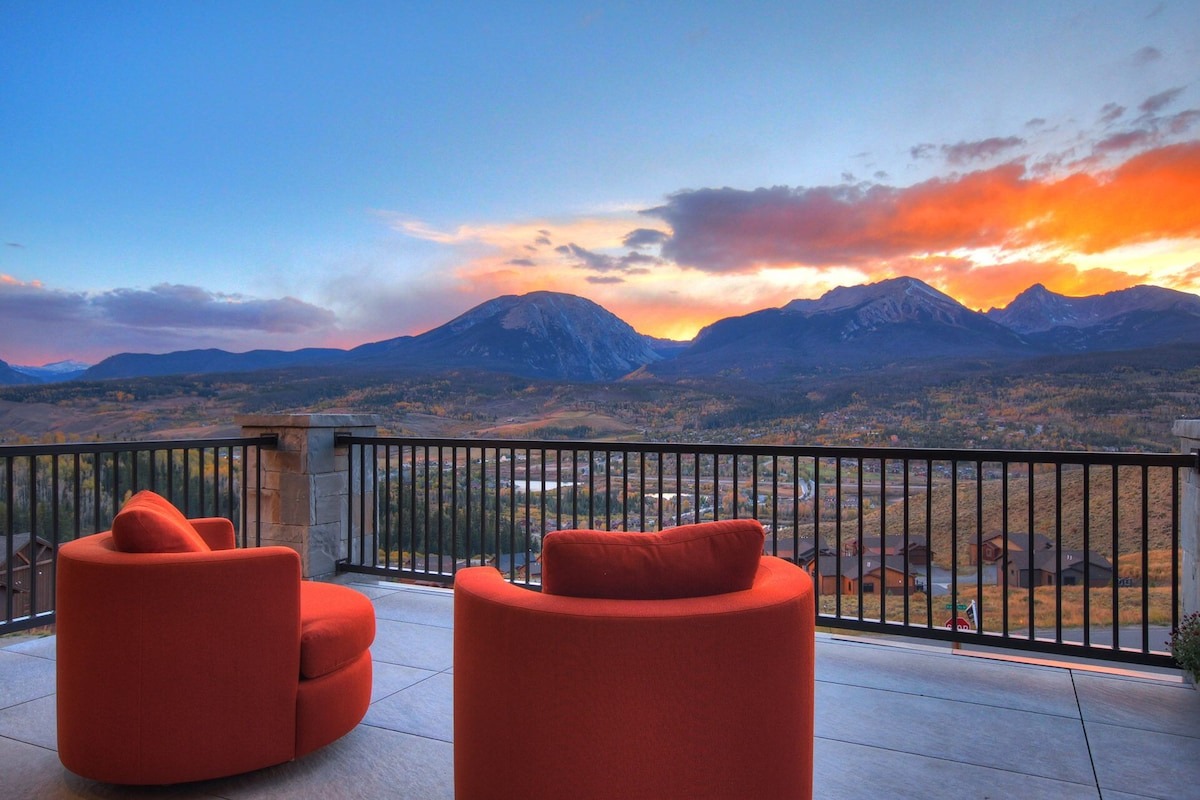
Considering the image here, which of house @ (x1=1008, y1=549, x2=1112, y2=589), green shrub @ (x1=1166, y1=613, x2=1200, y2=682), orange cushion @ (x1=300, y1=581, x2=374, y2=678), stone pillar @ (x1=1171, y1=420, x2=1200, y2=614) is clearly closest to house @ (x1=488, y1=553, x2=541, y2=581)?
orange cushion @ (x1=300, y1=581, x2=374, y2=678)

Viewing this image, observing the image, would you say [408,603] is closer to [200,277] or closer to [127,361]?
[200,277]

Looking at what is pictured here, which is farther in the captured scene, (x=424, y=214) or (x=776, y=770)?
(x=424, y=214)

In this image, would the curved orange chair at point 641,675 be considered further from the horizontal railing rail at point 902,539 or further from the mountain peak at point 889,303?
the mountain peak at point 889,303

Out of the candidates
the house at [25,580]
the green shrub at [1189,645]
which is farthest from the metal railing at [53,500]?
the green shrub at [1189,645]

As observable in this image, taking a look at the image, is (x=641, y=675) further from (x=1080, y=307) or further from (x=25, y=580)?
(x=1080, y=307)

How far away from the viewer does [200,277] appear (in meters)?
14.5

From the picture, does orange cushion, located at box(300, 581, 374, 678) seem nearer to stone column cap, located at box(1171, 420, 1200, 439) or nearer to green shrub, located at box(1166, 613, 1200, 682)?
green shrub, located at box(1166, 613, 1200, 682)

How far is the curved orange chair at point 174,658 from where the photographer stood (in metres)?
1.87

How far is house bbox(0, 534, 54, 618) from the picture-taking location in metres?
3.12

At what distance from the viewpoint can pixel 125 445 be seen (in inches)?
139

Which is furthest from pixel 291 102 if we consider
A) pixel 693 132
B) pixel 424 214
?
pixel 693 132

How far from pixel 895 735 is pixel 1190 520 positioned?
1.71 m

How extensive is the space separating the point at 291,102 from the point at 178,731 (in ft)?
36.5

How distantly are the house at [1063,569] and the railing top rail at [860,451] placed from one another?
18.0 inches
